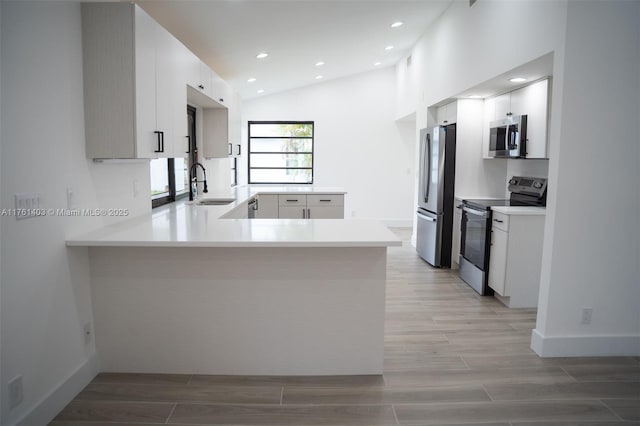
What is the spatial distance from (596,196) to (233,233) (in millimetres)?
2252

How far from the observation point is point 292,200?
18.7ft

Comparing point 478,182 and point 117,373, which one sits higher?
point 478,182

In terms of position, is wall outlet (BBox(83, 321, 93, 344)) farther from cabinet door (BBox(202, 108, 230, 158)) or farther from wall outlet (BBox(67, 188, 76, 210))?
cabinet door (BBox(202, 108, 230, 158))

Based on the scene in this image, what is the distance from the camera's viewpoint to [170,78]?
3037 mm

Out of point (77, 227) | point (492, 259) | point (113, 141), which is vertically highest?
point (113, 141)

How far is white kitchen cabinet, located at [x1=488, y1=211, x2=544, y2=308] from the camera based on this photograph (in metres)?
3.81

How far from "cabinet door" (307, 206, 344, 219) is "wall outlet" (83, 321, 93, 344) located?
3462 mm

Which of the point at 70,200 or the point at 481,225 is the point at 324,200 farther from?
the point at 70,200

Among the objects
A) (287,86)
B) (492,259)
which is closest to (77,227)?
(492,259)

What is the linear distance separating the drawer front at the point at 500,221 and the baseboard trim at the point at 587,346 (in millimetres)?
1124

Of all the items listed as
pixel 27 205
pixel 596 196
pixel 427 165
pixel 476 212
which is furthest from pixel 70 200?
pixel 427 165

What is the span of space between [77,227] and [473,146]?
4.04m

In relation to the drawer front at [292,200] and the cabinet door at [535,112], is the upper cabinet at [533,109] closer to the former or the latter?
the cabinet door at [535,112]

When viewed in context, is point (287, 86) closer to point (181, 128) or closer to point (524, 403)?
point (181, 128)
